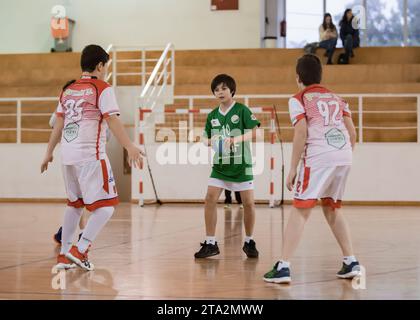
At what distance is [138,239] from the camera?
7746 mm

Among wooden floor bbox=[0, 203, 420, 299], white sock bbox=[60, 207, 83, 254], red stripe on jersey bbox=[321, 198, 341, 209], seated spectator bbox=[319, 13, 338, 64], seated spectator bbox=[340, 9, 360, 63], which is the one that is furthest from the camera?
seated spectator bbox=[340, 9, 360, 63]

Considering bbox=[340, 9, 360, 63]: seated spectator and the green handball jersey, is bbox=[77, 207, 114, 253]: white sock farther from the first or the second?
bbox=[340, 9, 360, 63]: seated spectator

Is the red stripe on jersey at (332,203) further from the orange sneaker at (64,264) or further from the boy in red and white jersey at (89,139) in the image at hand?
the orange sneaker at (64,264)

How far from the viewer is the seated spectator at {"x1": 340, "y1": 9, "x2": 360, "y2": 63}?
17.2m

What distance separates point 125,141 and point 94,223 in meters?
0.69

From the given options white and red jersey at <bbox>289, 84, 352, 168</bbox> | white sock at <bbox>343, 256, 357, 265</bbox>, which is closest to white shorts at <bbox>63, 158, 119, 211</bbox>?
white and red jersey at <bbox>289, 84, 352, 168</bbox>

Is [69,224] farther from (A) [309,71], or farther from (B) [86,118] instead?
(A) [309,71]

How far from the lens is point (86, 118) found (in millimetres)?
5379

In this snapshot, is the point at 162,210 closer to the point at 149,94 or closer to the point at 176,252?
the point at 149,94

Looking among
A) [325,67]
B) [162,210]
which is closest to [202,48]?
[325,67]

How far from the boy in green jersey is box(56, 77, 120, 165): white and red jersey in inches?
50.2

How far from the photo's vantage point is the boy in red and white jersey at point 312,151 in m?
4.87

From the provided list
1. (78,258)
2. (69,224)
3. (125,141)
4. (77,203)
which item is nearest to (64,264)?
(78,258)
